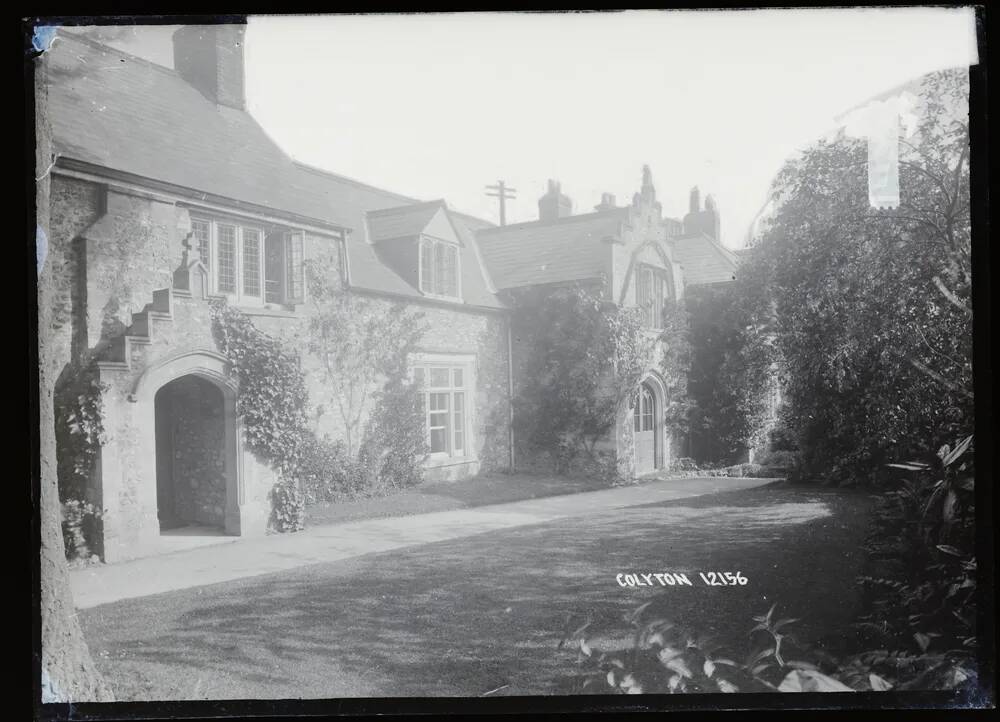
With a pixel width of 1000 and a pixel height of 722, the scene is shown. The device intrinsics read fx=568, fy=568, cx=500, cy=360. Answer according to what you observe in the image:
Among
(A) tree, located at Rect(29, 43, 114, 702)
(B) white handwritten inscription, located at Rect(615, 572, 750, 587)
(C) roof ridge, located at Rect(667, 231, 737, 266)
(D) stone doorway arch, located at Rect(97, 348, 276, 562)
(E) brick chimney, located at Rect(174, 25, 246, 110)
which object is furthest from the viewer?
(C) roof ridge, located at Rect(667, 231, 737, 266)

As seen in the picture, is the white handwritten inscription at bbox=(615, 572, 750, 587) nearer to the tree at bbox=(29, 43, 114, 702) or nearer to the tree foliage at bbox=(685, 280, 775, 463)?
the tree foliage at bbox=(685, 280, 775, 463)

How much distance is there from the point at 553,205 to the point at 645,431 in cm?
202

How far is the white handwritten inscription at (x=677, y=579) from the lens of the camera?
4125 millimetres

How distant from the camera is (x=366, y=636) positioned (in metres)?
3.89

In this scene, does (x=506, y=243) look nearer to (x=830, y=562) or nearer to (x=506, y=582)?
(x=506, y=582)

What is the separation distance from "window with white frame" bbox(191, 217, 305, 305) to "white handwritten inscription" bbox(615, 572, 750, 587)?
3223 mm

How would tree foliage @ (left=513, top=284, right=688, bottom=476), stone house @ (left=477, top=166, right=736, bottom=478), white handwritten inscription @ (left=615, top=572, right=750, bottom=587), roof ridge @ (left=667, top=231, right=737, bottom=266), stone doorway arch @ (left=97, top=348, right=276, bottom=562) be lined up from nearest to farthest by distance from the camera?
stone doorway arch @ (left=97, top=348, right=276, bottom=562), white handwritten inscription @ (left=615, top=572, right=750, bottom=587), roof ridge @ (left=667, top=231, right=737, bottom=266), stone house @ (left=477, top=166, right=736, bottom=478), tree foliage @ (left=513, top=284, right=688, bottom=476)

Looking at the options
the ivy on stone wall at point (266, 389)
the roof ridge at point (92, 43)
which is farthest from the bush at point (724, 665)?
the roof ridge at point (92, 43)

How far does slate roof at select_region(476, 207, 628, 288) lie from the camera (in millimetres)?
4562

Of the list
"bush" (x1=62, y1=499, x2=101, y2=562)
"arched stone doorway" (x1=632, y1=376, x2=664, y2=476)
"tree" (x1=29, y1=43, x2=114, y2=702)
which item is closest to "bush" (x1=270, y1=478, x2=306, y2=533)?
"bush" (x1=62, y1=499, x2=101, y2=562)

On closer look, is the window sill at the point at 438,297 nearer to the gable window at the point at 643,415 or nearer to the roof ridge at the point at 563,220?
the roof ridge at the point at 563,220

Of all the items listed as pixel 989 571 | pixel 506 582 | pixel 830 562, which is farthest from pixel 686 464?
pixel 989 571

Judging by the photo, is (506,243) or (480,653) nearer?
(480,653)

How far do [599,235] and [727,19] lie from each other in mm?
1793
